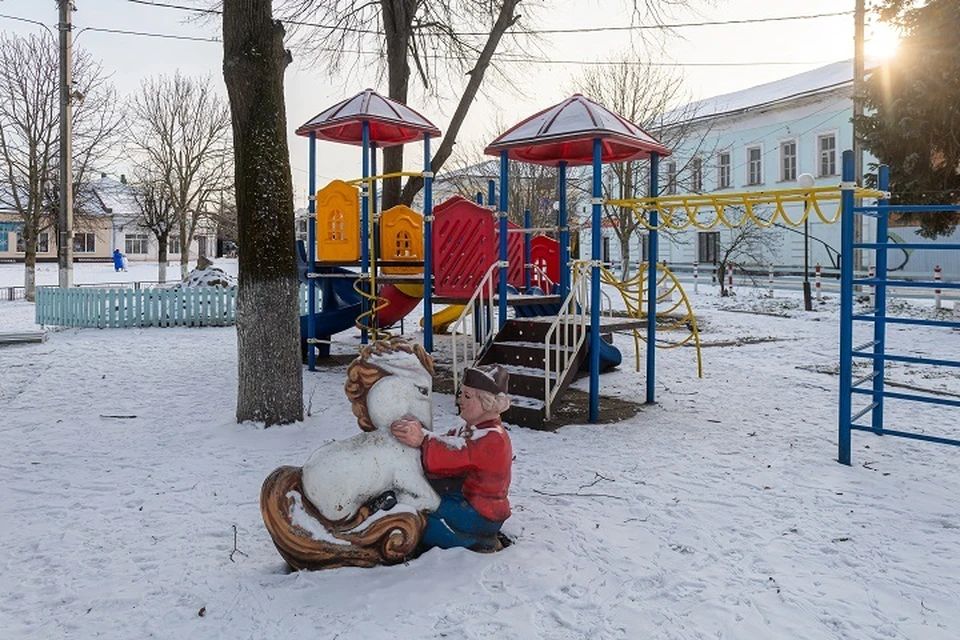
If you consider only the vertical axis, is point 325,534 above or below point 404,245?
below

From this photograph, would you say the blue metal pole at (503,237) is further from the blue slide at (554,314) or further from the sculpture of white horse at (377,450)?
the sculpture of white horse at (377,450)

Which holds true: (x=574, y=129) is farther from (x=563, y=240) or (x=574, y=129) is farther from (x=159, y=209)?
(x=159, y=209)

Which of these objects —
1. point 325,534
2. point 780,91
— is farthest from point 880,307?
point 780,91

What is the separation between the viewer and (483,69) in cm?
1523

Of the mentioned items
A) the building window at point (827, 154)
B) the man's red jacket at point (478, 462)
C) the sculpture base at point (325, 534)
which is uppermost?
the building window at point (827, 154)

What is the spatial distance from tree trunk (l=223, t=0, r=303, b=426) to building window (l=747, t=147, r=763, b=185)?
98.2 feet

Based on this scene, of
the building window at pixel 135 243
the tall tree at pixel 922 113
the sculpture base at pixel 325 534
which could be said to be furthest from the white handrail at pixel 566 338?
the building window at pixel 135 243

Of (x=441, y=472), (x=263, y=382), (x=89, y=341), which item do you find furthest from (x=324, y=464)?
(x=89, y=341)

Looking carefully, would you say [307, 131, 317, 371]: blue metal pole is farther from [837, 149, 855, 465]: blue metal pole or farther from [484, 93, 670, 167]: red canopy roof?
[837, 149, 855, 465]: blue metal pole

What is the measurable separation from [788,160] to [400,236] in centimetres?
2609

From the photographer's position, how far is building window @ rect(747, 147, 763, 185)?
3212cm

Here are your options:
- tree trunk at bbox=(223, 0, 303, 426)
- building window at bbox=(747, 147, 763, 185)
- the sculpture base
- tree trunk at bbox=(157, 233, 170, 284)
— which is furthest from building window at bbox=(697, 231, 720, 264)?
the sculpture base

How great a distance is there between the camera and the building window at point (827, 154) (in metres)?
29.0

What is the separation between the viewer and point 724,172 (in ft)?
111
